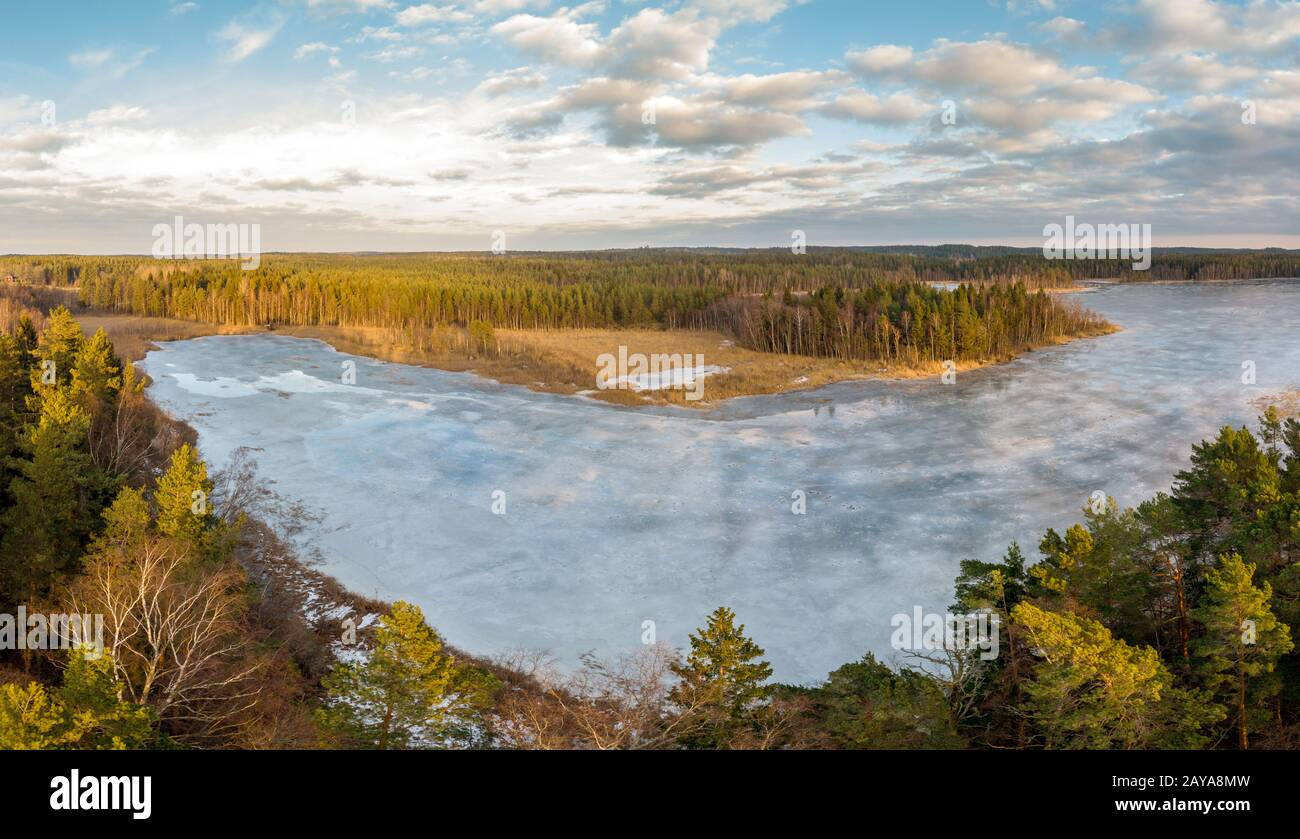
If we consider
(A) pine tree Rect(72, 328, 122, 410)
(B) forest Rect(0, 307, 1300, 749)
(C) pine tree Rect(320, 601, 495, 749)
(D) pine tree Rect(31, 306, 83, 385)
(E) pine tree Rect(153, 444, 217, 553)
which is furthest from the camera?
(D) pine tree Rect(31, 306, 83, 385)

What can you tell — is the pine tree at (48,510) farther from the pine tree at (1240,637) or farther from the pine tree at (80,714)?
the pine tree at (1240,637)

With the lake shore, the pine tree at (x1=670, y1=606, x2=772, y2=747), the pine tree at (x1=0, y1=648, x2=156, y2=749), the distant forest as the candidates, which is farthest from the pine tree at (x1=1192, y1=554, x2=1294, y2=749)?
the distant forest

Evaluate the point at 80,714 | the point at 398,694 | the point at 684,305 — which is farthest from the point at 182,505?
the point at 684,305

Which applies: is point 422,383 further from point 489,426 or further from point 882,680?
point 882,680

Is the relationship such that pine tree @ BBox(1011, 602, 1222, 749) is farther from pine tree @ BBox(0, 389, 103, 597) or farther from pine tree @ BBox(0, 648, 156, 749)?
pine tree @ BBox(0, 389, 103, 597)
